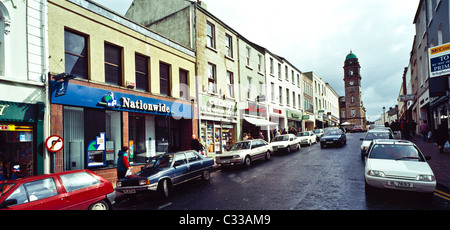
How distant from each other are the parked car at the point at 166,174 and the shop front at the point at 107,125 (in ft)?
9.25

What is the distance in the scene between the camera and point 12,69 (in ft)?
26.3

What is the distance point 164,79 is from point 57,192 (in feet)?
31.9

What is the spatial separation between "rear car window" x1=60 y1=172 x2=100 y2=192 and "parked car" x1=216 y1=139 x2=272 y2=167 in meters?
7.16

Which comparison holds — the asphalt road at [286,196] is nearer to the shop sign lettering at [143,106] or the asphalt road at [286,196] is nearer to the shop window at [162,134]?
the shop window at [162,134]

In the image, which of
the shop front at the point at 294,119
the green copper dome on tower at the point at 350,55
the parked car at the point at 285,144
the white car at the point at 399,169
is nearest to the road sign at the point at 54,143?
the white car at the point at 399,169

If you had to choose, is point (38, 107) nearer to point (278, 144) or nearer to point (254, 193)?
point (254, 193)

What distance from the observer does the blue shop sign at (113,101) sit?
366 inches

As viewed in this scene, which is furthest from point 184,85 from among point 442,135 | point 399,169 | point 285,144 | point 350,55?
point 350,55

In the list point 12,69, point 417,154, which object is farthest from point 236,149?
point 12,69

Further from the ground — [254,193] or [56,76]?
[56,76]

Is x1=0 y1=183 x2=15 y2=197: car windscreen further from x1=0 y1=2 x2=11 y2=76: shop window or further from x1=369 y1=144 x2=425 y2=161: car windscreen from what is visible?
x1=369 y1=144 x2=425 y2=161: car windscreen

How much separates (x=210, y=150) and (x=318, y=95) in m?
36.3

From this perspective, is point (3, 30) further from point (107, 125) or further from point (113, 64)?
point (107, 125)

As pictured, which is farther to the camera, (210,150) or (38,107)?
(210,150)
